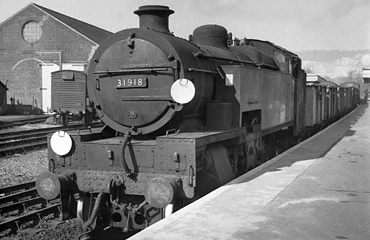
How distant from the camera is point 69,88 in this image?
707 inches

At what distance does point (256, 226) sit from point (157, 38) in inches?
114

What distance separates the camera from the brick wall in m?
30.4

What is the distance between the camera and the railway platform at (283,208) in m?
4.18

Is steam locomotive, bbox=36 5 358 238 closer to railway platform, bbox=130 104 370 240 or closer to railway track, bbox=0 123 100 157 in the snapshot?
railway platform, bbox=130 104 370 240

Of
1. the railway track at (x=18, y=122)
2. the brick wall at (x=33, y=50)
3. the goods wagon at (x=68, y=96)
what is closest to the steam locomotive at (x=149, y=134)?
the goods wagon at (x=68, y=96)

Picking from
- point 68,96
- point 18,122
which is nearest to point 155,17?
point 68,96

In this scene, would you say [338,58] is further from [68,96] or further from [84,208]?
[68,96]

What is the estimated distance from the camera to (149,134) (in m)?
6.10

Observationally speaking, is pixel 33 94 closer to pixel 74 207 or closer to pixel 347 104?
pixel 347 104

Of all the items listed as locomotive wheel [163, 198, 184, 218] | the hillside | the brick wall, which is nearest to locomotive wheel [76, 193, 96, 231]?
locomotive wheel [163, 198, 184, 218]

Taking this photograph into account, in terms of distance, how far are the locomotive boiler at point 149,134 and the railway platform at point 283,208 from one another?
51 cm

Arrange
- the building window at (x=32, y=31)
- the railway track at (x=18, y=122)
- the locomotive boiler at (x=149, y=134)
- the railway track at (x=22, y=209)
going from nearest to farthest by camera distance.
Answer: the locomotive boiler at (x=149, y=134)
the railway track at (x=22, y=209)
the railway track at (x=18, y=122)
the building window at (x=32, y=31)

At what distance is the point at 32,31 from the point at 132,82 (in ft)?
91.1

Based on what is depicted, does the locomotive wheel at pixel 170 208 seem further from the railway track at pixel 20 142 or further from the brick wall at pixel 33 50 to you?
the brick wall at pixel 33 50
